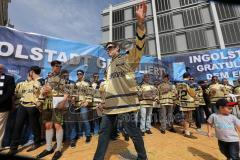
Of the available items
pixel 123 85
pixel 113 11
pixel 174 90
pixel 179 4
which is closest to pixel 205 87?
pixel 174 90

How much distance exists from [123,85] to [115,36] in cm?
3656

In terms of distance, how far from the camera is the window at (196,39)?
3200 cm

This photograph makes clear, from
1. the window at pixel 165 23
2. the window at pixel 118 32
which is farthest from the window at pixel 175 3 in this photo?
the window at pixel 118 32

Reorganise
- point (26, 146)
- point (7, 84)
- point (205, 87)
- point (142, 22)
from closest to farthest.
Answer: point (142, 22), point (7, 84), point (26, 146), point (205, 87)

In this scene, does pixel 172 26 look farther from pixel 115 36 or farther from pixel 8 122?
pixel 8 122

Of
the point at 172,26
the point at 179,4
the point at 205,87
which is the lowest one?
the point at 205,87

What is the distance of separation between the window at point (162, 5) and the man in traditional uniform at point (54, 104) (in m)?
34.9

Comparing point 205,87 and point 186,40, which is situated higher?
point 186,40

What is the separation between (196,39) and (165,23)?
6.33 m

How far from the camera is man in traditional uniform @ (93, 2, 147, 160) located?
328 cm

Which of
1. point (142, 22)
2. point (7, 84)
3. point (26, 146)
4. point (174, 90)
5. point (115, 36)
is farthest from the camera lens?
point (115, 36)

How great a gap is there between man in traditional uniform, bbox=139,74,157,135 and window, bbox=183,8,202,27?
2929 centimetres

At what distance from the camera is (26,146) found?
541 centimetres

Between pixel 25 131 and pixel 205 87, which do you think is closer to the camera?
pixel 25 131
